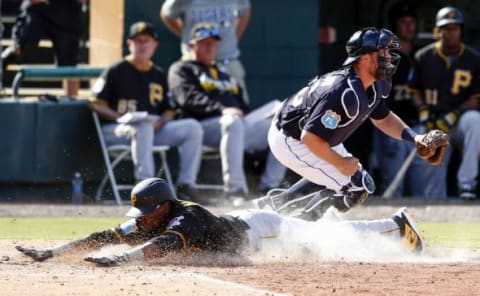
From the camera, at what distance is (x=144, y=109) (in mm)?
12156

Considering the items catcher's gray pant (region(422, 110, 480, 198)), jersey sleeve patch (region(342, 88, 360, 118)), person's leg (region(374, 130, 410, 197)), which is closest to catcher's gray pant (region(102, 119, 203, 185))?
person's leg (region(374, 130, 410, 197))

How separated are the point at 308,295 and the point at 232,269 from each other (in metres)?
1.01

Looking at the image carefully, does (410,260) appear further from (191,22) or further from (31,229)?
(191,22)

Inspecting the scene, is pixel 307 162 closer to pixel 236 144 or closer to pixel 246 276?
pixel 246 276

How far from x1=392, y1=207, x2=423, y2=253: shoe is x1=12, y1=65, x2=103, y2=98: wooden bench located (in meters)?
5.18

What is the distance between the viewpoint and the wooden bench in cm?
1227

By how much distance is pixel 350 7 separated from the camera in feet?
49.7

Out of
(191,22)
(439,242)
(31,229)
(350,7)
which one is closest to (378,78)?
(439,242)

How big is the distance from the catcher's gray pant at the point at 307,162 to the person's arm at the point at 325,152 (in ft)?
1.28

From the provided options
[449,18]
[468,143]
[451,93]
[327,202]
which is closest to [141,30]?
[449,18]

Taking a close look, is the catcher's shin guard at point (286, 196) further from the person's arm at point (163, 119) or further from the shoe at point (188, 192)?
the person's arm at point (163, 119)

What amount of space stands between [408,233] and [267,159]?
4329mm

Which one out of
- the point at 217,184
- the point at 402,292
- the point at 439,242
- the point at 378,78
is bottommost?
the point at 217,184

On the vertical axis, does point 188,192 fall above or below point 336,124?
below
